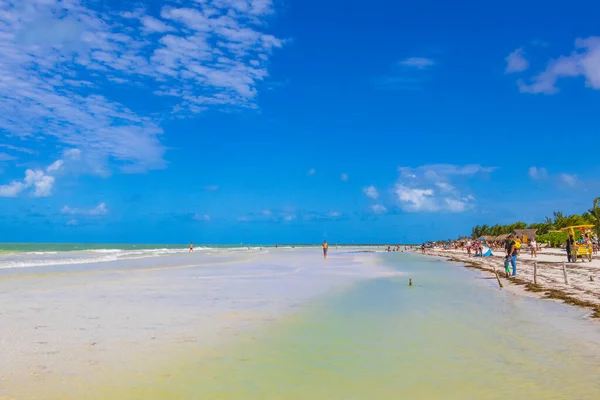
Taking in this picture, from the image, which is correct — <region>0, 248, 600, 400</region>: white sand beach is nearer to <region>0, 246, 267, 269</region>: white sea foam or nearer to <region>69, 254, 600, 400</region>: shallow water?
<region>69, 254, 600, 400</region>: shallow water

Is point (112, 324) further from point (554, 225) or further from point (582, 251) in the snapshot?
point (554, 225)

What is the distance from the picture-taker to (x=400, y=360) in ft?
31.0

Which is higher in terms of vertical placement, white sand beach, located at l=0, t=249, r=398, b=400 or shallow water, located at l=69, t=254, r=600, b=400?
white sand beach, located at l=0, t=249, r=398, b=400

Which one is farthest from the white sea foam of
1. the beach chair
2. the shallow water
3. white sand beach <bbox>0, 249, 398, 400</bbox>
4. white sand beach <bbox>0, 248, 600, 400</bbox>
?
the beach chair

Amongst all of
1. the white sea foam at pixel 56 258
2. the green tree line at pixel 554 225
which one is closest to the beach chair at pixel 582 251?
the green tree line at pixel 554 225

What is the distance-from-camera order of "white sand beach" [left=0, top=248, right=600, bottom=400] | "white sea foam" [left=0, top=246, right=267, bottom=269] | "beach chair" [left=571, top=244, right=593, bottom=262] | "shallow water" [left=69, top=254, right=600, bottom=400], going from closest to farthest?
"shallow water" [left=69, top=254, right=600, bottom=400] → "white sand beach" [left=0, top=248, right=600, bottom=400] → "beach chair" [left=571, top=244, right=593, bottom=262] → "white sea foam" [left=0, top=246, right=267, bottom=269]

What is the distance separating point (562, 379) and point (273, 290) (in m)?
15.3

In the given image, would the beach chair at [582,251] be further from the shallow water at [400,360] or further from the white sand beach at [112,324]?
the shallow water at [400,360]

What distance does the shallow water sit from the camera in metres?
7.56

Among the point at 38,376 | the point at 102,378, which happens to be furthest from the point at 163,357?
the point at 38,376


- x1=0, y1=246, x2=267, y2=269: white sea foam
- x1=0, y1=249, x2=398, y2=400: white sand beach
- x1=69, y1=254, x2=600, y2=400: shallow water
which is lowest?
x1=69, y1=254, x2=600, y2=400: shallow water

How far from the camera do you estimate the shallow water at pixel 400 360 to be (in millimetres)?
7559

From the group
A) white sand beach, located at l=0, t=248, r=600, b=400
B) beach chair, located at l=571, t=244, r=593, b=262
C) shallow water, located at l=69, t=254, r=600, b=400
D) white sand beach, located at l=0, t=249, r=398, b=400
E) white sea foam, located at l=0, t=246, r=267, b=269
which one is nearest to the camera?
shallow water, located at l=69, t=254, r=600, b=400

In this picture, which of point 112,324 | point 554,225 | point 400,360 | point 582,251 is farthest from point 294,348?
point 554,225
